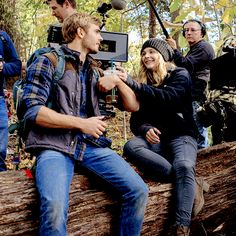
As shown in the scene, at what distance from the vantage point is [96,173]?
9.80ft

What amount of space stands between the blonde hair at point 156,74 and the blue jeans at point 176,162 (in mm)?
708

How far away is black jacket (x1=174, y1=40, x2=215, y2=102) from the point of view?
16.9 feet

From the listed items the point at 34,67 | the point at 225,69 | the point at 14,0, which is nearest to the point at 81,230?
the point at 34,67

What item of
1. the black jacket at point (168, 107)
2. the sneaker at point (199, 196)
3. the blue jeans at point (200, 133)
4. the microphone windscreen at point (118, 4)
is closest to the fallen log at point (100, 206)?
the sneaker at point (199, 196)

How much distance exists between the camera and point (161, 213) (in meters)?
3.46

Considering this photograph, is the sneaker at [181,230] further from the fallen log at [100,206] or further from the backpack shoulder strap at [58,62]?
the backpack shoulder strap at [58,62]

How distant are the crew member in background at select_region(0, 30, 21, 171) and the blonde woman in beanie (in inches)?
63.0

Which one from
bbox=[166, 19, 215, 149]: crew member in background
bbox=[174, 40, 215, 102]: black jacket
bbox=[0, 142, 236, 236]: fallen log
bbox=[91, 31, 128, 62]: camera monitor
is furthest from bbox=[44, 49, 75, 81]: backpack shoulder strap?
bbox=[174, 40, 215, 102]: black jacket

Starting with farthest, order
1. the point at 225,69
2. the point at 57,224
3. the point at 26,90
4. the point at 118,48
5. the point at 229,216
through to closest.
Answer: the point at 225,69 < the point at 229,216 < the point at 118,48 < the point at 26,90 < the point at 57,224

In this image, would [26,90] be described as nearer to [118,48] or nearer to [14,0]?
[118,48]

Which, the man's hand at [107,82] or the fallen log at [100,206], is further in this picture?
the man's hand at [107,82]

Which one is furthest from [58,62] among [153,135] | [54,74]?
[153,135]

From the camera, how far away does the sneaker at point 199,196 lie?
11.2 feet

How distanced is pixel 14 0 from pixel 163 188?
8.26 metres
